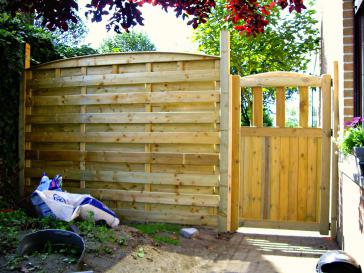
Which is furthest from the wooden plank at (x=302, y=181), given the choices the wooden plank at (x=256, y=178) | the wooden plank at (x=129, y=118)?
the wooden plank at (x=129, y=118)

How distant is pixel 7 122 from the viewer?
600 cm

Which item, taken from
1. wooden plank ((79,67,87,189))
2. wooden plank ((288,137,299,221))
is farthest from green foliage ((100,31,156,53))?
wooden plank ((288,137,299,221))

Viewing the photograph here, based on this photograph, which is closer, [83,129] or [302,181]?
[302,181]

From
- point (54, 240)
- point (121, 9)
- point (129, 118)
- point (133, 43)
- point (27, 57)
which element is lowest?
point (54, 240)

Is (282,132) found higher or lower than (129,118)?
lower

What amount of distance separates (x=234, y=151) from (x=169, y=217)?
1.27 meters

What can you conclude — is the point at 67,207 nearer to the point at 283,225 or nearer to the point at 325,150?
the point at 283,225

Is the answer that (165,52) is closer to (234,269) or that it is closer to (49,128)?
(49,128)

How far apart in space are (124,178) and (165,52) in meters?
1.86

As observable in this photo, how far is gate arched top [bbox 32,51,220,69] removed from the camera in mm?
5473

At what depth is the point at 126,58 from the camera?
18.9ft

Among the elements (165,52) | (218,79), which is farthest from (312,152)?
(165,52)

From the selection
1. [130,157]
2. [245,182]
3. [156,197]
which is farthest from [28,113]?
[245,182]

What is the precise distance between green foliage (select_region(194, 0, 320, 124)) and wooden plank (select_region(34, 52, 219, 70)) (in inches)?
211
